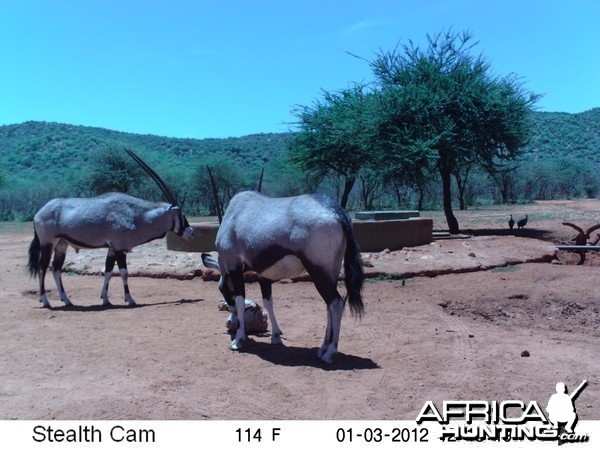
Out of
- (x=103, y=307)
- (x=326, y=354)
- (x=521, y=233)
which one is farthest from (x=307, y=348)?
(x=521, y=233)

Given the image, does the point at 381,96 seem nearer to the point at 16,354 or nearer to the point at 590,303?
the point at 590,303

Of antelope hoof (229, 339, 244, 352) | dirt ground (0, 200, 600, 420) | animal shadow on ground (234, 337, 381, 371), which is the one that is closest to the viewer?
dirt ground (0, 200, 600, 420)

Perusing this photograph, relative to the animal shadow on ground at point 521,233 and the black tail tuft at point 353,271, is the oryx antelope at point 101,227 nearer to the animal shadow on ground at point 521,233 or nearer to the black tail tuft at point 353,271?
the black tail tuft at point 353,271

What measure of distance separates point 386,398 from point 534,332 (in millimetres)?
3663

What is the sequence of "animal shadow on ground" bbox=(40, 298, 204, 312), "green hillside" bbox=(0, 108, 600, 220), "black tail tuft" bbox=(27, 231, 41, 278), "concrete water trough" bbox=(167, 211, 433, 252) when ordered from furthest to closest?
1. "green hillside" bbox=(0, 108, 600, 220)
2. "concrete water trough" bbox=(167, 211, 433, 252)
3. "black tail tuft" bbox=(27, 231, 41, 278)
4. "animal shadow on ground" bbox=(40, 298, 204, 312)

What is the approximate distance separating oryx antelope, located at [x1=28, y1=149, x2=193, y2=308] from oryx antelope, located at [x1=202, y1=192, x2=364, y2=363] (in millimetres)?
4153

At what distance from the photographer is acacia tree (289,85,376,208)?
2586 cm

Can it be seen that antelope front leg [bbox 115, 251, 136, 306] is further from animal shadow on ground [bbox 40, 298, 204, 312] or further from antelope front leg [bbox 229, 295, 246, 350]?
antelope front leg [bbox 229, 295, 246, 350]

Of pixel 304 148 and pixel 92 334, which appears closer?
pixel 92 334

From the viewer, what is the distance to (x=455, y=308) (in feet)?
33.3

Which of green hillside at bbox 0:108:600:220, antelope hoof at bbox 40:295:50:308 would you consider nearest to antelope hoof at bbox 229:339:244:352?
antelope hoof at bbox 40:295:50:308

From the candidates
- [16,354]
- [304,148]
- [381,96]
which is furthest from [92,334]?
[304,148]

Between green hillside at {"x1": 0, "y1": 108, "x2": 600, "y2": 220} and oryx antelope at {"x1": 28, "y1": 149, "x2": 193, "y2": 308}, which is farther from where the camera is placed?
green hillside at {"x1": 0, "y1": 108, "x2": 600, "y2": 220}

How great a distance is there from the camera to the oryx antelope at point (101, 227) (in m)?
11.1
